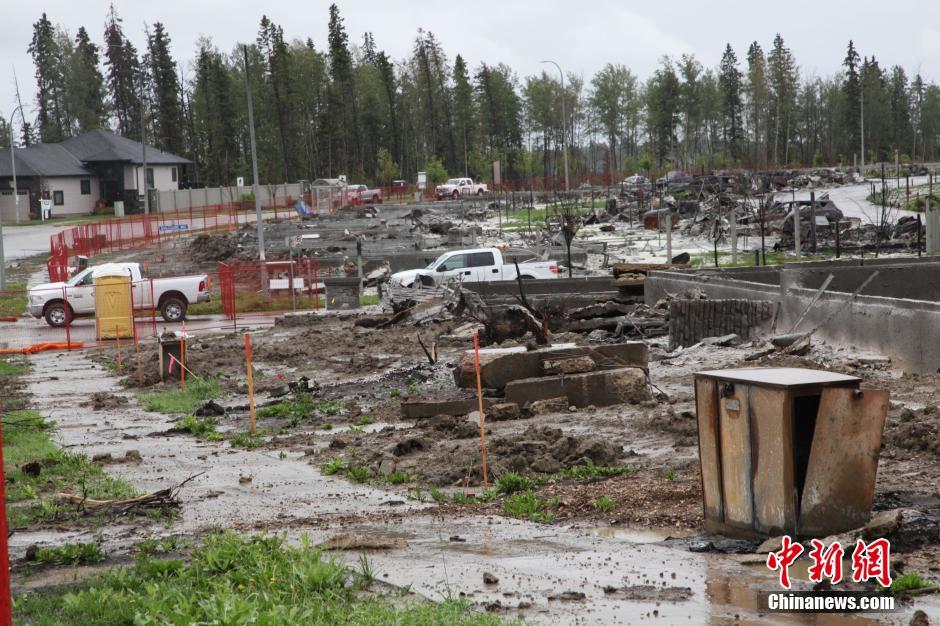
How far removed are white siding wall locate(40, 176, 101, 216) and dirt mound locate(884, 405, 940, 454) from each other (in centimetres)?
8071

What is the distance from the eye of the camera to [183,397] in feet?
62.7

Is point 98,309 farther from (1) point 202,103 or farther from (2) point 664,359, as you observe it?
(1) point 202,103

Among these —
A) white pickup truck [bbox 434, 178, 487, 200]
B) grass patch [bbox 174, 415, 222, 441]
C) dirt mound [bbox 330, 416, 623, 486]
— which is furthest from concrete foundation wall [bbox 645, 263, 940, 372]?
white pickup truck [bbox 434, 178, 487, 200]

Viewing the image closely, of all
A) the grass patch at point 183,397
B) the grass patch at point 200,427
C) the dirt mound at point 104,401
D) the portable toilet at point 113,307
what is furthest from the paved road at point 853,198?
the grass patch at point 200,427

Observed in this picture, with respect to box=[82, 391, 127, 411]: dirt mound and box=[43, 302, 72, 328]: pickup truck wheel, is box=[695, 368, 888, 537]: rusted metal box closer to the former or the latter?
box=[82, 391, 127, 411]: dirt mound

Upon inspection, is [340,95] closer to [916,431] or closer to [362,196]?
[362,196]

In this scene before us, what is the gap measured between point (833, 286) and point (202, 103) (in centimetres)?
10175

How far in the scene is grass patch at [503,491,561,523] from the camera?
916 cm

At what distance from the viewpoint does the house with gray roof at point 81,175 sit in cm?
8269

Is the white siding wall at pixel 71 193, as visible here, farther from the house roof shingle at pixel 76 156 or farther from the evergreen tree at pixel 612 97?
the evergreen tree at pixel 612 97

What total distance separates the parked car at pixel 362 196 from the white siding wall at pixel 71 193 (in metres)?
20.8

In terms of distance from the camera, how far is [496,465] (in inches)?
443

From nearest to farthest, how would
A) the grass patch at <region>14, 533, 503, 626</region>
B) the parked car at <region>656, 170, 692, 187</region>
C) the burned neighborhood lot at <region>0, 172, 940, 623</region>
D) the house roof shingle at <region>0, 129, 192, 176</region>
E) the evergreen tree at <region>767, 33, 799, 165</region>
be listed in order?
the grass patch at <region>14, 533, 503, 626</region>, the burned neighborhood lot at <region>0, 172, 940, 623</region>, the parked car at <region>656, 170, 692, 187</region>, the house roof shingle at <region>0, 129, 192, 176</region>, the evergreen tree at <region>767, 33, 799, 165</region>

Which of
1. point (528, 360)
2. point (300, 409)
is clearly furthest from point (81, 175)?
point (528, 360)
